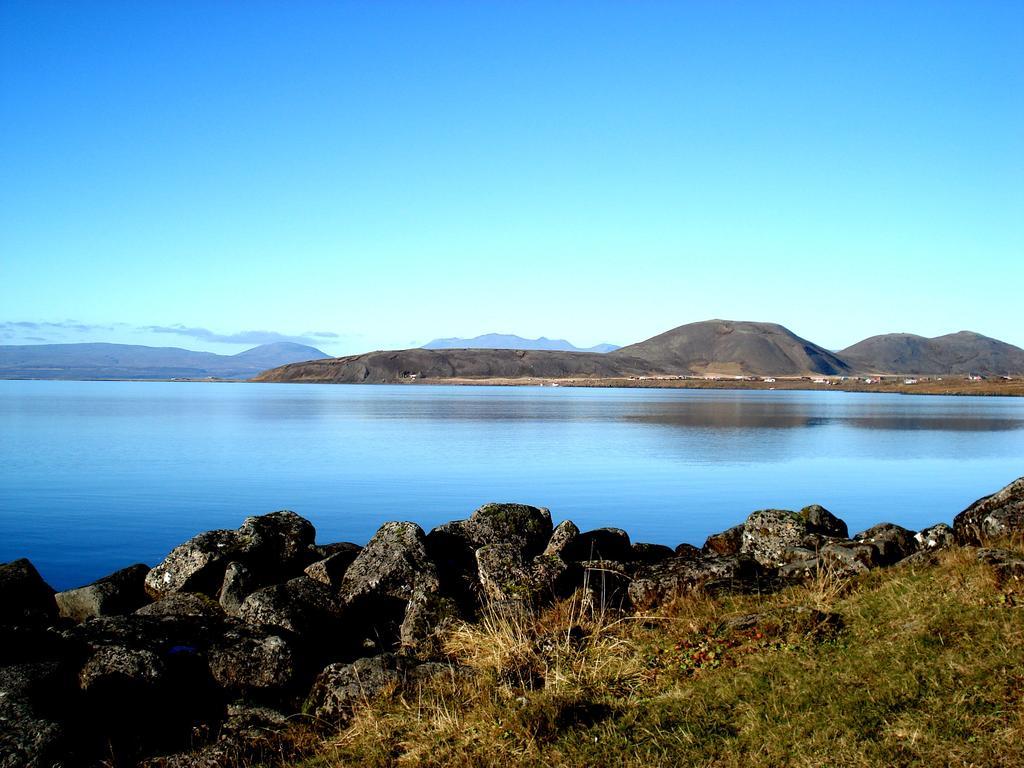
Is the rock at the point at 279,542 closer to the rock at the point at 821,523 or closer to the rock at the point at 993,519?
the rock at the point at 821,523

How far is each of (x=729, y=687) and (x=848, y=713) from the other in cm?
100

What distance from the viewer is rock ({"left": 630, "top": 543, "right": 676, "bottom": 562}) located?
1404 cm

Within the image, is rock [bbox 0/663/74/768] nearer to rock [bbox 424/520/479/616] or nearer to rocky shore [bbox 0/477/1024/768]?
rocky shore [bbox 0/477/1024/768]

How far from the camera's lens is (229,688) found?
8570 millimetres

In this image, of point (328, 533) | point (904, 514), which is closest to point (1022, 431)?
point (904, 514)

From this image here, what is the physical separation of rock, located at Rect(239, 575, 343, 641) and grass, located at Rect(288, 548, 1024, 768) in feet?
6.39

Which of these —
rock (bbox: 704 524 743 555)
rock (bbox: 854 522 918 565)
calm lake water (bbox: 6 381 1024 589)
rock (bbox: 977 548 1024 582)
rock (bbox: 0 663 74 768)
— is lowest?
calm lake water (bbox: 6 381 1024 589)

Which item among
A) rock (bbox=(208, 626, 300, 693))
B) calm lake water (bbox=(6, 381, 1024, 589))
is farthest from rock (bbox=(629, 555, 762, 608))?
calm lake water (bbox=(6, 381, 1024, 589))

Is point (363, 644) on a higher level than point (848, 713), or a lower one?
lower

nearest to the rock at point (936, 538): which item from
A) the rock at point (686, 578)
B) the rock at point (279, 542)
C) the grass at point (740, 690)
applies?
the grass at point (740, 690)

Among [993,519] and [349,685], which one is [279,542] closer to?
[349,685]

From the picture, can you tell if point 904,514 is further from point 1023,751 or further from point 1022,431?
point 1022,431

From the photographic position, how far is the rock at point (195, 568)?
40.5 feet

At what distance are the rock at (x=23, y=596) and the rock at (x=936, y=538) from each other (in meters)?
12.6
